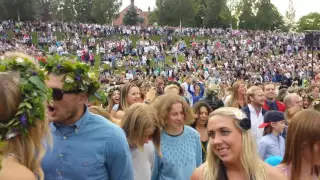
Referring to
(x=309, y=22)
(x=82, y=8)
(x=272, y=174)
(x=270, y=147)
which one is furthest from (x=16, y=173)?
(x=309, y=22)

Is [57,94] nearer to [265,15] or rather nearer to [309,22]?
[265,15]

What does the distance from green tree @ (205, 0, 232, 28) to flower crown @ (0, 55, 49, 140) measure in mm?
80519

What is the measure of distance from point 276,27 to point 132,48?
5163cm

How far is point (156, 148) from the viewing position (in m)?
4.99

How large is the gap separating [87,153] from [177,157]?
2.04 metres

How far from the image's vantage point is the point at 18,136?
2584mm

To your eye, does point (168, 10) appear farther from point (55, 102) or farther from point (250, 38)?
point (55, 102)

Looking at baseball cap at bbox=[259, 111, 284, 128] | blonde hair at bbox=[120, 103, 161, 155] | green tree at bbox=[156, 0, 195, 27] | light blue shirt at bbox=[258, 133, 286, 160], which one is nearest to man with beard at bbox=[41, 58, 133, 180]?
blonde hair at bbox=[120, 103, 161, 155]

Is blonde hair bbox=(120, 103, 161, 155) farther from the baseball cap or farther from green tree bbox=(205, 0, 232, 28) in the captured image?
green tree bbox=(205, 0, 232, 28)

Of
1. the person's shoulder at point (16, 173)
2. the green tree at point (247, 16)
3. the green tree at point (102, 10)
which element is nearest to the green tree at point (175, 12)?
the green tree at point (102, 10)

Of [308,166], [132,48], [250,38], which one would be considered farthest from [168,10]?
[308,166]

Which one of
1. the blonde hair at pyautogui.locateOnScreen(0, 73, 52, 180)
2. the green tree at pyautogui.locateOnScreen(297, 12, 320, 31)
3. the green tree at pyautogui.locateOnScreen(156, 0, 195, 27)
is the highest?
the green tree at pyautogui.locateOnScreen(156, 0, 195, 27)

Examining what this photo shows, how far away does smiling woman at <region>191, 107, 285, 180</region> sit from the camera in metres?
3.21

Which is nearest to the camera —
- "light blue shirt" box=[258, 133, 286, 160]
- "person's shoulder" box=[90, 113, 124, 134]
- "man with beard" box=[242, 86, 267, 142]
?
"person's shoulder" box=[90, 113, 124, 134]
